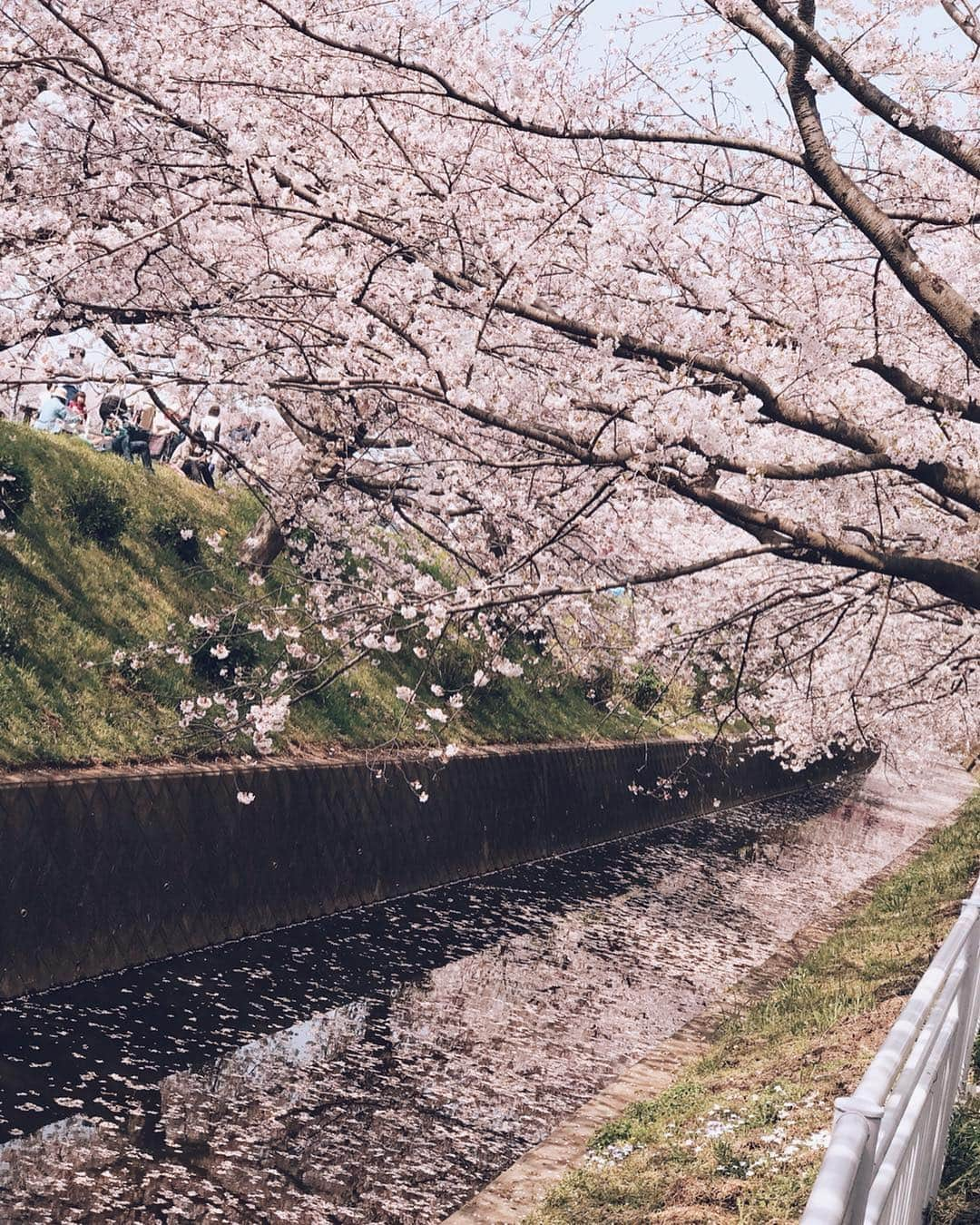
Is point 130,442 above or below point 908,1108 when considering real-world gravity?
above

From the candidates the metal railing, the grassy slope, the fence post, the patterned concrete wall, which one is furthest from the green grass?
the patterned concrete wall

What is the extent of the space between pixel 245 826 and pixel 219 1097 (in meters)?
3.63

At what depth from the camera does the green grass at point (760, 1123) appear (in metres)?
5.86

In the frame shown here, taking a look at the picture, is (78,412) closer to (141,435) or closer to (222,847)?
(141,435)

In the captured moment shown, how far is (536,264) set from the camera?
24.1 feet

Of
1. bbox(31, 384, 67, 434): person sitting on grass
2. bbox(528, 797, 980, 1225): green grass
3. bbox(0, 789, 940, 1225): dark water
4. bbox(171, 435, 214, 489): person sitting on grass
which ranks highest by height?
bbox(31, 384, 67, 434): person sitting on grass

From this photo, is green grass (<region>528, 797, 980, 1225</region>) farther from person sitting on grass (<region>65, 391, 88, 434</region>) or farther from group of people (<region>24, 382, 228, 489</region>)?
person sitting on grass (<region>65, 391, 88, 434</region>)

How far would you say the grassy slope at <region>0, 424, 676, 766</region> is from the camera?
10914 millimetres

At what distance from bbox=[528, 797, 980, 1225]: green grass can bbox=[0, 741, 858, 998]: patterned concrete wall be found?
430 cm

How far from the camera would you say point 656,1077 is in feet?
32.5

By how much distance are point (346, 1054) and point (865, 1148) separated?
7.48 m

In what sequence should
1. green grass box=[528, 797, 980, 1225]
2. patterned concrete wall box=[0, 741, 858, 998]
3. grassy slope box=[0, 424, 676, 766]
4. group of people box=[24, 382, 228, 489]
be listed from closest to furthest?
green grass box=[528, 797, 980, 1225]
patterned concrete wall box=[0, 741, 858, 998]
grassy slope box=[0, 424, 676, 766]
group of people box=[24, 382, 228, 489]

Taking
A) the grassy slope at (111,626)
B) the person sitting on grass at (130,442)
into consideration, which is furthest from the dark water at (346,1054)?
the person sitting on grass at (130,442)

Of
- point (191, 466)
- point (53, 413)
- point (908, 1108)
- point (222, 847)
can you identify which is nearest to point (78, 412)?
point (53, 413)
